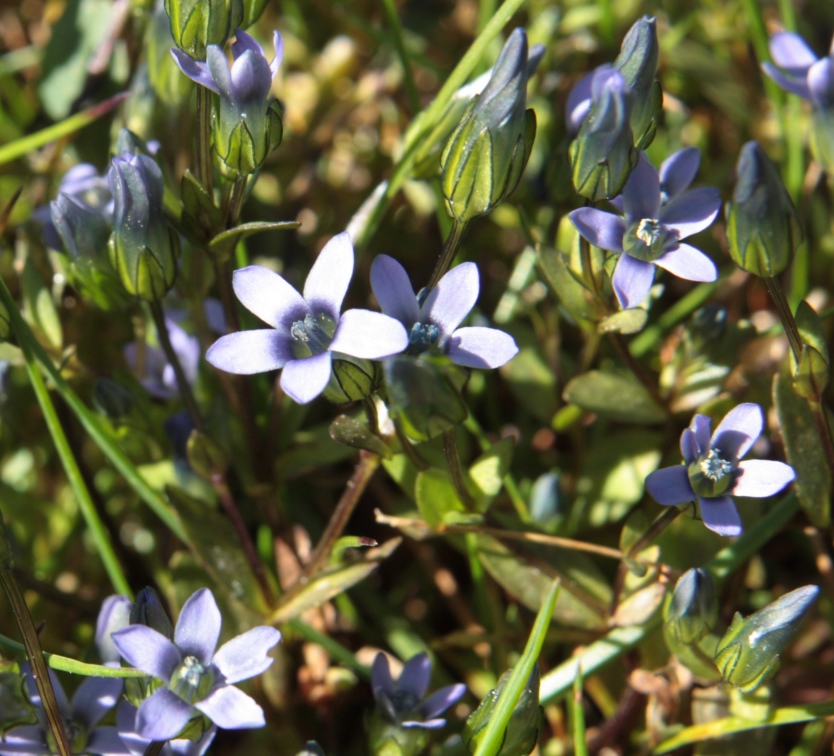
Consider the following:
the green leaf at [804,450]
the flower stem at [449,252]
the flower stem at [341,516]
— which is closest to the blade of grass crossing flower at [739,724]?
the green leaf at [804,450]

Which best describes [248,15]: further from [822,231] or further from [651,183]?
[822,231]

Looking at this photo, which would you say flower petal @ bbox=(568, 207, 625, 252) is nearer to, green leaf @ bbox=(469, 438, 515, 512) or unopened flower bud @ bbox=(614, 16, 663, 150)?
unopened flower bud @ bbox=(614, 16, 663, 150)

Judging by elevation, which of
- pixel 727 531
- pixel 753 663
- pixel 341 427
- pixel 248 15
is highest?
pixel 248 15

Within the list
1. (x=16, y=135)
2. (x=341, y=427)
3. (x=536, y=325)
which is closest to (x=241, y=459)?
(x=341, y=427)

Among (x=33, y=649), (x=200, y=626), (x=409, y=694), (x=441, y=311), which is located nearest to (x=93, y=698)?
(x=33, y=649)

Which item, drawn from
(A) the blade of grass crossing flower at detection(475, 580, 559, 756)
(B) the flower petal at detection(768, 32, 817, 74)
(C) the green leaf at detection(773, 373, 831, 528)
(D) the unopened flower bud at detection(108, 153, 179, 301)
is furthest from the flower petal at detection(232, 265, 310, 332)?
(B) the flower petal at detection(768, 32, 817, 74)

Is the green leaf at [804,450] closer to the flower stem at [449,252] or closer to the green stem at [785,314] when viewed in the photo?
the green stem at [785,314]

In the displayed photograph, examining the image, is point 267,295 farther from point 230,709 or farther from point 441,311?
point 230,709
